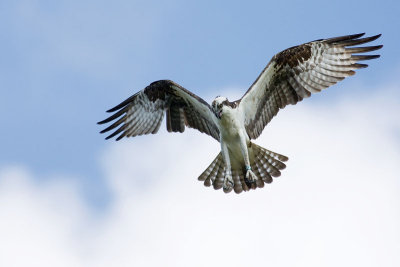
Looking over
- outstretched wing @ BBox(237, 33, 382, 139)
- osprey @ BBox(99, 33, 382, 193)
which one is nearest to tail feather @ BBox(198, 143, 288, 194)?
osprey @ BBox(99, 33, 382, 193)

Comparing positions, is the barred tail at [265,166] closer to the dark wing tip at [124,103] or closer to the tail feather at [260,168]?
the tail feather at [260,168]

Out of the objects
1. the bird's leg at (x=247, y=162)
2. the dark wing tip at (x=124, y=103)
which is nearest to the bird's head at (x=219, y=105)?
the bird's leg at (x=247, y=162)

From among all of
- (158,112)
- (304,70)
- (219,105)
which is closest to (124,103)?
(158,112)

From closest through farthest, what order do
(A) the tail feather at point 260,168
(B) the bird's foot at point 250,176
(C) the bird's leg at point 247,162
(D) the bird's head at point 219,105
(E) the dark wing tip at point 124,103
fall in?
(D) the bird's head at point 219,105 → (C) the bird's leg at point 247,162 → (B) the bird's foot at point 250,176 → (A) the tail feather at point 260,168 → (E) the dark wing tip at point 124,103

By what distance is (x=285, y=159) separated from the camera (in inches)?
724

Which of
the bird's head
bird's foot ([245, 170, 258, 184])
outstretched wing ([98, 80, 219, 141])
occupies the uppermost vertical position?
outstretched wing ([98, 80, 219, 141])

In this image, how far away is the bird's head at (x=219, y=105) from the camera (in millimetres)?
17266

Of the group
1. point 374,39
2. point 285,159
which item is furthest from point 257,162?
point 374,39

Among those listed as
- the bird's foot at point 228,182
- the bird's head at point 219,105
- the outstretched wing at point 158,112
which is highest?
the outstretched wing at point 158,112

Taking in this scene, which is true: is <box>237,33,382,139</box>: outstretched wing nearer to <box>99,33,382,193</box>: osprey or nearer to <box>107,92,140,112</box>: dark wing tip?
<box>99,33,382,193</box>: osprey

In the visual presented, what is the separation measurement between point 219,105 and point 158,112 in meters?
2.04

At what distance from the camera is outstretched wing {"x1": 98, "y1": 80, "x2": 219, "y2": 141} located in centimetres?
1855

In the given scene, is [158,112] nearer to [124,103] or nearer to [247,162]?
[124,103]

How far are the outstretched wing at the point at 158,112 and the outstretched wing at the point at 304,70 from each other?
1107mm
